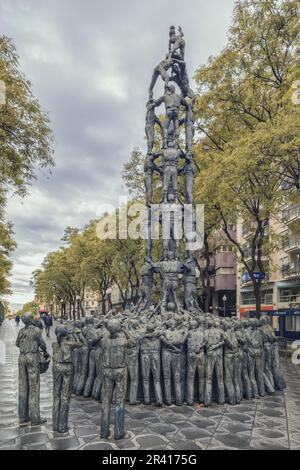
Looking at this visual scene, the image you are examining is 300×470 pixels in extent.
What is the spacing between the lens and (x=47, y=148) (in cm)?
1313

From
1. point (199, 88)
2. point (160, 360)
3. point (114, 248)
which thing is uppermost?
point (199, 88)

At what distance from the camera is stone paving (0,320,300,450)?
7.00 m

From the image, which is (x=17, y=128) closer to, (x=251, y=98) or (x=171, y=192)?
(x=171, y=192)

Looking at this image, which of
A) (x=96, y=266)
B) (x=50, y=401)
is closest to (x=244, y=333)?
(x=50, y=401)

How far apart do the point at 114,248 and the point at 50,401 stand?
2475 cm

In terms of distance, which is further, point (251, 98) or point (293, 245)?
point (293, 245)

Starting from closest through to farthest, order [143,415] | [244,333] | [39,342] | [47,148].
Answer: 1. [39,342]
2. [143,415]
3. [244,333]
4. [47,148]

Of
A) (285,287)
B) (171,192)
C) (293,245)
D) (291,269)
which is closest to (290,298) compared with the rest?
(285,287)

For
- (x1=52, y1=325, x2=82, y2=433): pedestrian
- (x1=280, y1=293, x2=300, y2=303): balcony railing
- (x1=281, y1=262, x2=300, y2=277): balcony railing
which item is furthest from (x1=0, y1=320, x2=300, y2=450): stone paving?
(x1=280, y1=293, x2=300, y2=303): balcony railing

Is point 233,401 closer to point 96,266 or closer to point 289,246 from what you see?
point 289,246

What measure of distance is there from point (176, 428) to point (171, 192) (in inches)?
338

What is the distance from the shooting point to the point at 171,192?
14773 millimetres

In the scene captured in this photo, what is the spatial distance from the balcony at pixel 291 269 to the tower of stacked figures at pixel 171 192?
22052 mm

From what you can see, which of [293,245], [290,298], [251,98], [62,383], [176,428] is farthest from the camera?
[290,298]
